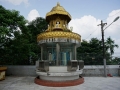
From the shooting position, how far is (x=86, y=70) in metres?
16.0

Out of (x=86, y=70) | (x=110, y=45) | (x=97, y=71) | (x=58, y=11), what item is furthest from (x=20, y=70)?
(x=110, y=45)

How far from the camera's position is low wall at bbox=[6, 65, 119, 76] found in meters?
16.0

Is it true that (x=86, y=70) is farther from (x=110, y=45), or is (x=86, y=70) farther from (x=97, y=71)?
(x=110, y=45)

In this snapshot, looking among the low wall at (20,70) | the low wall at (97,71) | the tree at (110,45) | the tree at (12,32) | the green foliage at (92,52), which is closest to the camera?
the tree at (12,32)

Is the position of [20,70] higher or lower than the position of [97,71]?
higher

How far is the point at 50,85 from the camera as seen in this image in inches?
401

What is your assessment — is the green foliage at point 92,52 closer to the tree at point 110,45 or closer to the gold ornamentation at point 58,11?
the tree at point 110,45

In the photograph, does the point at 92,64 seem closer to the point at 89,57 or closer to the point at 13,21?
the point at 89,57

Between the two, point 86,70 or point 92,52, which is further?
point 92,52

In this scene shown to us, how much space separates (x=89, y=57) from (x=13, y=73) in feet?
39.5

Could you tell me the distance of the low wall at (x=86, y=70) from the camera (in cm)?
1597

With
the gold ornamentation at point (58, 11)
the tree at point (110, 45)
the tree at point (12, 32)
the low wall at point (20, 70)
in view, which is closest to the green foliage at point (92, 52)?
the tree at point (110, 45)

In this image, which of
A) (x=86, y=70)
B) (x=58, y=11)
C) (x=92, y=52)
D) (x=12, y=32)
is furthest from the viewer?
(x=92, y=52)

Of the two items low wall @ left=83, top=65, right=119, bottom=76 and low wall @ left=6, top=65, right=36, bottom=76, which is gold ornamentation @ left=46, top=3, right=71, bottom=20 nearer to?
low wall @ left=83, top=65, right=119, bottom=76
